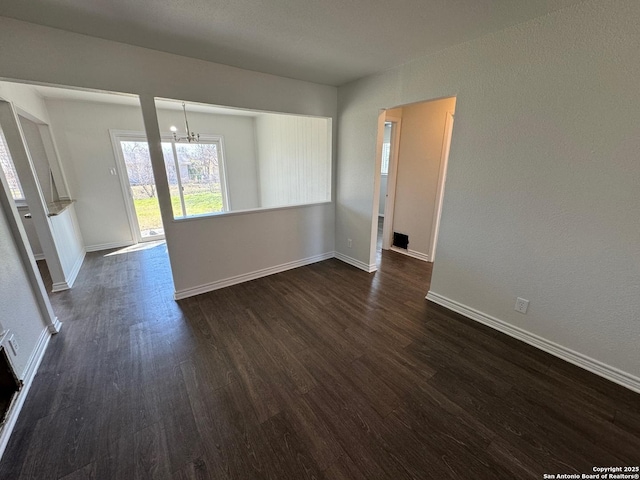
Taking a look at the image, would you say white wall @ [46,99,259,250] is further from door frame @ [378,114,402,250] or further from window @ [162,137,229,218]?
door frame @ [378,114,402,250]

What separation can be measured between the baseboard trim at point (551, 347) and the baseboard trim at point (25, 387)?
3.33 metres

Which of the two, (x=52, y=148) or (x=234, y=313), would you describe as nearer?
(x=234, y=313)

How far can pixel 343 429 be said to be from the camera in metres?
1.46

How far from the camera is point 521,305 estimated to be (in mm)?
2158

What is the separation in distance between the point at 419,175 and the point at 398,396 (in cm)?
316

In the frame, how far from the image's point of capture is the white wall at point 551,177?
5.18ft

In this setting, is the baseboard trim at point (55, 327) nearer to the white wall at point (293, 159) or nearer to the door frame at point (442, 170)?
the white wall at point (293, 159)

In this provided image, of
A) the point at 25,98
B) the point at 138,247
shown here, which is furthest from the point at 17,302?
the point at 138,247

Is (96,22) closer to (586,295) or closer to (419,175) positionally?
(419,175)

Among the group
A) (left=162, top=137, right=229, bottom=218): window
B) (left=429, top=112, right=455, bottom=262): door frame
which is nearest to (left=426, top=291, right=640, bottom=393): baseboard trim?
(left=429, top=112, right=455, bottom=262): door frame

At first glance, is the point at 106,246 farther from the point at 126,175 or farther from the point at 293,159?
the point at 293,159

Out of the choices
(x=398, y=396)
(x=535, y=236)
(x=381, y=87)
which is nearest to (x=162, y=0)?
(x=381, y=87)

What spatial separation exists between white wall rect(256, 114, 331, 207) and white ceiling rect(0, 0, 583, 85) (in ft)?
4.74

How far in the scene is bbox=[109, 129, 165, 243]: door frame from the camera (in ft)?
14.1
